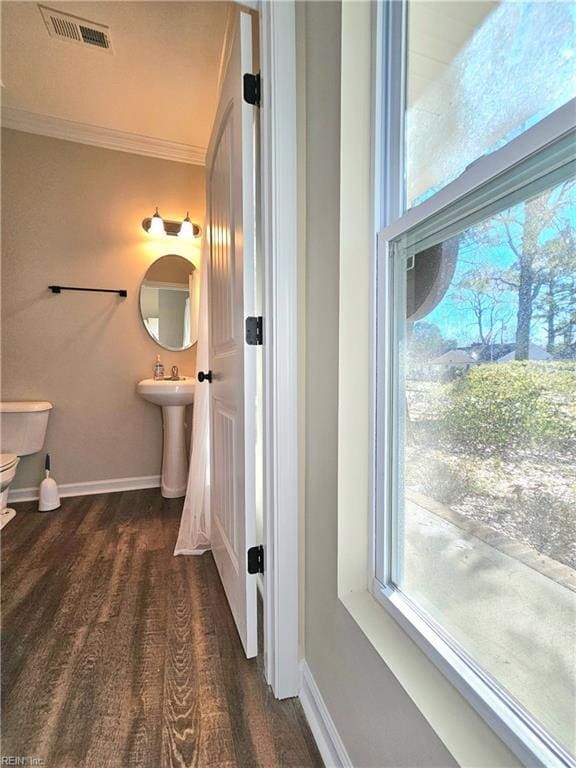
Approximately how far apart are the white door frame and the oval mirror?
191 cm

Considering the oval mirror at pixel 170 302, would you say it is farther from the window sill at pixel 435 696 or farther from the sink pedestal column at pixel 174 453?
the window sill at pixel 435 696

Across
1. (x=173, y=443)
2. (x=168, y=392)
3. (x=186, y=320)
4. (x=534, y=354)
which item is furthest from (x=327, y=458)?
(x=186, y=320)

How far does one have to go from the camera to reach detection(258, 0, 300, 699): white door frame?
988mm

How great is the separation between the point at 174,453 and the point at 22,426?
962 millimetres

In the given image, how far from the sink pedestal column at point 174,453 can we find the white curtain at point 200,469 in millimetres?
718

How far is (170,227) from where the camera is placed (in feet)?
8.95

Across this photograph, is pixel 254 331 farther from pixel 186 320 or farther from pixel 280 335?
pixel 186 320

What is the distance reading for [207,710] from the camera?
0.98 metres

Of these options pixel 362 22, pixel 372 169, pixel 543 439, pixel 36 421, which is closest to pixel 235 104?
pixel 362 22

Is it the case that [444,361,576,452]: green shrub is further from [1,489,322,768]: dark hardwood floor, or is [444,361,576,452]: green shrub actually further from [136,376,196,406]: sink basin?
[136,376,196,406]: sink basin

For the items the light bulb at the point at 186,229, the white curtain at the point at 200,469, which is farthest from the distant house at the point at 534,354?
the light bulb at the point at 186,229

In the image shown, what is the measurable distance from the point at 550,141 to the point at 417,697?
80cm

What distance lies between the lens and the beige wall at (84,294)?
8.02 ft

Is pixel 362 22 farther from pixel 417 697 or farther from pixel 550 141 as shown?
pixel 417 697
